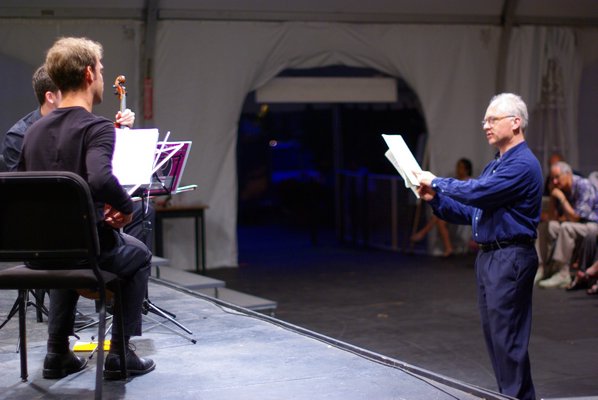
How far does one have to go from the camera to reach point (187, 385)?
363cm

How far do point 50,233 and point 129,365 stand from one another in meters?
0.76

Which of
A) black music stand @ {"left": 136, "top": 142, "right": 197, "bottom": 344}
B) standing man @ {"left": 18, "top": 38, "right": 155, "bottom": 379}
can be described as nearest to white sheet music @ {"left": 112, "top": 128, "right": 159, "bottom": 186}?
standing man @ {"left": 18, "top": 38, "right": 155, "bottom": 379}

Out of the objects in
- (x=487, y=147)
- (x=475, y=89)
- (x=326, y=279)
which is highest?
(x=475, y=89)

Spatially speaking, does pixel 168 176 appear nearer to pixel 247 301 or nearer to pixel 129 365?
pixel 129 365

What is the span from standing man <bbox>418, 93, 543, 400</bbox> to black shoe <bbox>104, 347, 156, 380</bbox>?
4.82 ft

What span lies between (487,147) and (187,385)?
8.94 meters

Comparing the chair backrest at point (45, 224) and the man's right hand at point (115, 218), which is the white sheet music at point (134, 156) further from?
the chair backrest at point (45, 224)

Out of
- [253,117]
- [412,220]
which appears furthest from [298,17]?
[253,117]

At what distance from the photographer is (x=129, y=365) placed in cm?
377

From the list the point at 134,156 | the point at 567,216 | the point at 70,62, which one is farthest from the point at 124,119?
the point at 567,216

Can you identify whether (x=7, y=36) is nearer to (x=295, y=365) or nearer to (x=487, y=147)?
(x=487, y=147)

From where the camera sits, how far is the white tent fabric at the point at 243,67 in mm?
10312

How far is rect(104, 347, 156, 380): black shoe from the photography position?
3.70m

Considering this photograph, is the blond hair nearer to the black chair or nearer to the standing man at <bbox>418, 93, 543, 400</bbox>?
the black chair
